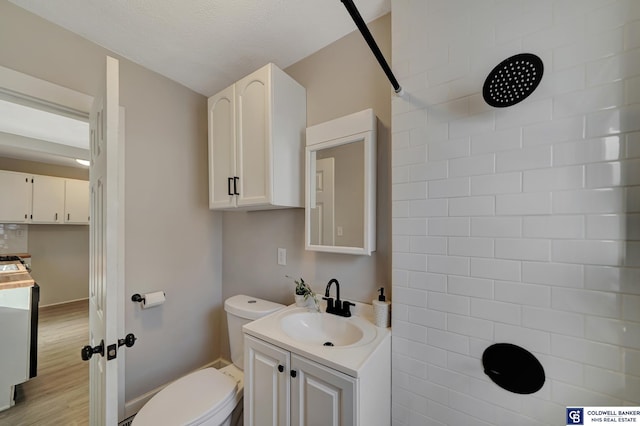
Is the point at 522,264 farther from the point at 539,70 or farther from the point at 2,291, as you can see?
the point at 2,291

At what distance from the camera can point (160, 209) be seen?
5.60 ft

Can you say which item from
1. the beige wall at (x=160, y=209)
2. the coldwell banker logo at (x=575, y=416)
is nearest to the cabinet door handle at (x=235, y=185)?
the beige wall at (x=160, y=209)

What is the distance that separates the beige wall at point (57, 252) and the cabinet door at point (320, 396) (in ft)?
18.4

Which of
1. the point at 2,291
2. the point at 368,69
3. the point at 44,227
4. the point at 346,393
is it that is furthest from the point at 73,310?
the point at 368,69

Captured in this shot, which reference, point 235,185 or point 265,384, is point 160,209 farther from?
point 265,384

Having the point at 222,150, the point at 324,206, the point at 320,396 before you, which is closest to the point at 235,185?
the point at 222,150

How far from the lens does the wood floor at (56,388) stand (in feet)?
5.42

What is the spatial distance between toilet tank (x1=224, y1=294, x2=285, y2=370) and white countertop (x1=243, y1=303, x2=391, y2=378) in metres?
0.28

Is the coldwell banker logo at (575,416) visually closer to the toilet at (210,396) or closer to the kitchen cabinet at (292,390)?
the kitchen cabinet at (292,390)

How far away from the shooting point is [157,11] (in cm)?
122

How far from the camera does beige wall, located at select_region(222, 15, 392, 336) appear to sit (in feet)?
4.16

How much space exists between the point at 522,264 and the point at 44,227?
6.48 m

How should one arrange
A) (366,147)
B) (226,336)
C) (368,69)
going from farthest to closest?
1. (226,336)
2. (368,69)
3. (366,147)

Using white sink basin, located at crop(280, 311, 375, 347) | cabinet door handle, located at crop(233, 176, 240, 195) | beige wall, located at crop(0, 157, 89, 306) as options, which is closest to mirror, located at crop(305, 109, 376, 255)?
white sink basin, located at crop(280, 311, 375, 347)
